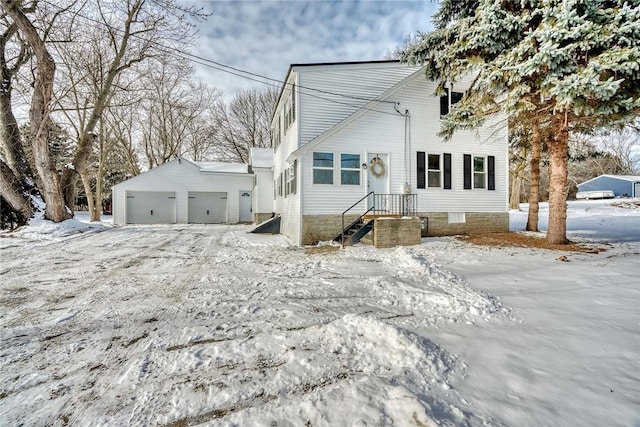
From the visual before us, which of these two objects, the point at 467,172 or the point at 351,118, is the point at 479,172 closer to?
the point at 467,172

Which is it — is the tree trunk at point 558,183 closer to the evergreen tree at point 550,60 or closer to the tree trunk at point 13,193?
the evergreen tree at point 550,60

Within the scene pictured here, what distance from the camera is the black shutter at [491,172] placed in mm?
11344

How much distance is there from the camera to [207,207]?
21.5 metres

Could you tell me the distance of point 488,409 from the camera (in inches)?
76.7

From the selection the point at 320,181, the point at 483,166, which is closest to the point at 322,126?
the point at 320,181

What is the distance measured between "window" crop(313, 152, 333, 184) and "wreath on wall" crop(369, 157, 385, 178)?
148 centimetres

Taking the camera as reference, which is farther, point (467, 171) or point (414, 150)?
point (467, 171)

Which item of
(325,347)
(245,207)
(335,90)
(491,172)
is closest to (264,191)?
(245,207)

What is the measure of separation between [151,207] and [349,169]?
1672cm

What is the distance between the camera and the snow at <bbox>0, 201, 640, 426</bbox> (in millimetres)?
1962

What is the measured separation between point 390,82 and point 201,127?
24659mm

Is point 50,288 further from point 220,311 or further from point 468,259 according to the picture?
point 468,259

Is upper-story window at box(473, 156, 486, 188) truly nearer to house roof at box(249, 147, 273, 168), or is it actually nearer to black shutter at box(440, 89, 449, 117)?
black shutter at box(440, 89, 449, 117)

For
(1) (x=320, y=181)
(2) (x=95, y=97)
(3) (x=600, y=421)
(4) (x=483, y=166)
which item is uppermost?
(2) (x=95, y=97)
